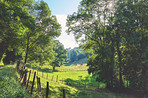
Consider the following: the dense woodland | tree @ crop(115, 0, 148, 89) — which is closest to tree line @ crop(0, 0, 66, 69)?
the dense woodland

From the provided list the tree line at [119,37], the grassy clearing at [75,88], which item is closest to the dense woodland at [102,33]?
the tree line at [119,37]

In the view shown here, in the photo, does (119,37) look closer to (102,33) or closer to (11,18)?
(102,33)

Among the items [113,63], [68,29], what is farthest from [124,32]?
[68,29]

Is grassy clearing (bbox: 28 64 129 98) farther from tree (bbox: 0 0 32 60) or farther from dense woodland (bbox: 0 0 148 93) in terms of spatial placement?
tree (bbox: 0 0 32 60)

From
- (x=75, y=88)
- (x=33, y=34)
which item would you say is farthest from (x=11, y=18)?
(x=75, y=88)

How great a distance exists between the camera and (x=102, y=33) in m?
20.0

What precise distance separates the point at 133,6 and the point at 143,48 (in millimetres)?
7908

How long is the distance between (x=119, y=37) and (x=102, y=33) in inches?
137

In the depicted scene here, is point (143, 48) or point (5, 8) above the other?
point (5, 8)

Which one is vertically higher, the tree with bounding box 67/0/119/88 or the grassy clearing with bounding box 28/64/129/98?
the tree with bounding box 67/0/119/88

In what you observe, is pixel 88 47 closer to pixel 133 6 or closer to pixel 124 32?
pixel 124 32

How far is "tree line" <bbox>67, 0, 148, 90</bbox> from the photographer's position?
695 inches

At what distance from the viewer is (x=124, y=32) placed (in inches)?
755

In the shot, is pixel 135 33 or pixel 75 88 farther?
pixel 75 88
